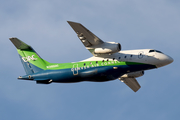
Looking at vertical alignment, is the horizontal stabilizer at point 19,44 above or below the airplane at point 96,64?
above

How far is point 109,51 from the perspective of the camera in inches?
869

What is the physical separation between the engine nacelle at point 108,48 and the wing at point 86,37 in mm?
444

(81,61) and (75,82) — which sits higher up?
(81,61)

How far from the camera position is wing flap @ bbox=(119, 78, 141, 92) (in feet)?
86.9

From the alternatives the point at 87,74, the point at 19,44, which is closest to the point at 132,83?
the point at 87,74

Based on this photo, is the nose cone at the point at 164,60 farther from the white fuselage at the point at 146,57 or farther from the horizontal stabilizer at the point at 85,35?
the horizontal stabilizer at the point at 85,35

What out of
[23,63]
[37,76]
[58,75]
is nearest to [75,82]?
[58,75]

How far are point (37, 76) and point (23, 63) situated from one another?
2.10 meters

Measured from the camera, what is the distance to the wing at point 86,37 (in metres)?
21.8

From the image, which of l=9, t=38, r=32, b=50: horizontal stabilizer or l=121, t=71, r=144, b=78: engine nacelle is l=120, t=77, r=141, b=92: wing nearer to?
l=121, t=71, r=144, b=78: engine nacelle

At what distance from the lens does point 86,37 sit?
22.5 metres

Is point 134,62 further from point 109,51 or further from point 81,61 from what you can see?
point 81,61

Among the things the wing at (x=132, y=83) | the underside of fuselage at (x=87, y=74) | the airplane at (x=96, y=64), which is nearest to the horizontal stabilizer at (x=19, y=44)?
the airplane at (x=96, y=64)

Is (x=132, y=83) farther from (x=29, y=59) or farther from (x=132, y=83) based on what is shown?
(x=29, y=59)
